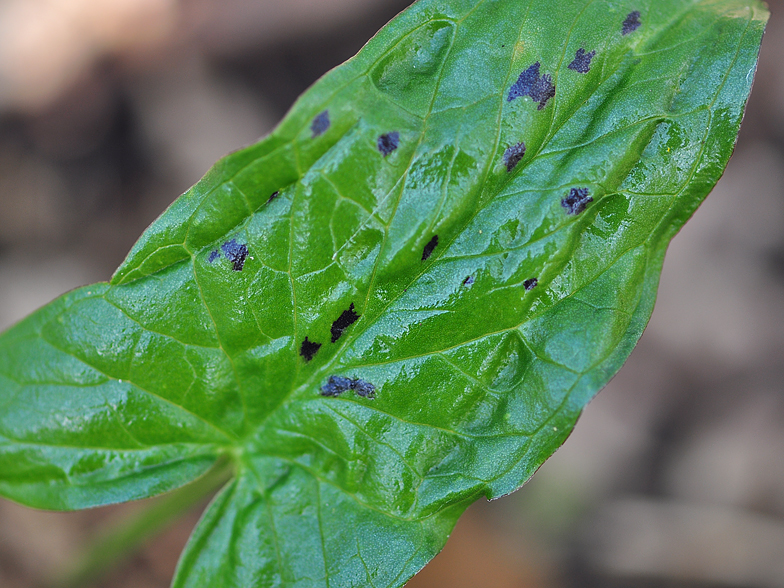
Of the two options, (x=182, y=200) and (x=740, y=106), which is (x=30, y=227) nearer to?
(x=182, y=200)

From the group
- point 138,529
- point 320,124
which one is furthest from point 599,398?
point 320,124

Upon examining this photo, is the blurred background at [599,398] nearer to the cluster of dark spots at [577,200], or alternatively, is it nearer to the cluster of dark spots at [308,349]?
the cluster of dark spots at [308,349]

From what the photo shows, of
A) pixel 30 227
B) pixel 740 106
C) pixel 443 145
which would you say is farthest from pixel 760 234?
pixel 30 227

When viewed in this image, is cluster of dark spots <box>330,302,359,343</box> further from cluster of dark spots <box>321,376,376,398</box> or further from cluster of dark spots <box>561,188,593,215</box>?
cluster of dark spots <box>561,188,593,215</box>

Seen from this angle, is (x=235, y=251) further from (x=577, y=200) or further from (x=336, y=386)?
(x=577, y=200)

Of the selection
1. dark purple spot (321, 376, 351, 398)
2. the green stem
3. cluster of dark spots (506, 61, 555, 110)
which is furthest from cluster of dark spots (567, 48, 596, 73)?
the green stem

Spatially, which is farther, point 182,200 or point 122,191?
point 122,191
